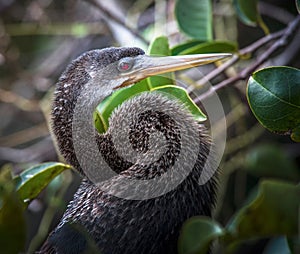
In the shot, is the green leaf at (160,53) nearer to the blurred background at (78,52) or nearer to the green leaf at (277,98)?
the green leaf at (277,98)

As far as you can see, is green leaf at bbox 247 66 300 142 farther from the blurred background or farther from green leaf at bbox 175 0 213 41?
the blurred background

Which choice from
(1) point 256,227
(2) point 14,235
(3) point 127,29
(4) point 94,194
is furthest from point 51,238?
(3) point 127,29

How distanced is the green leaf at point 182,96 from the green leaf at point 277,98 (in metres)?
0.24

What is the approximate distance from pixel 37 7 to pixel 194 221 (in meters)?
2.25

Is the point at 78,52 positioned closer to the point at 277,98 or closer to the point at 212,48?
the point at 212,48

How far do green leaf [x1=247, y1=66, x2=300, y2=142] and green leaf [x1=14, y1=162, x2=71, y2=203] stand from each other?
0.53 meters

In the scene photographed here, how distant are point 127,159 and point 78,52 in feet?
5.23

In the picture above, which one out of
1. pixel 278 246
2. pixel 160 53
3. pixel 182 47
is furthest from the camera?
pixel 182 47

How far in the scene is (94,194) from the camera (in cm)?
147

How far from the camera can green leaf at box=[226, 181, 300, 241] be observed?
857 mm

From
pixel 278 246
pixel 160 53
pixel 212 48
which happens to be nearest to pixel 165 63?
pixel 160 53

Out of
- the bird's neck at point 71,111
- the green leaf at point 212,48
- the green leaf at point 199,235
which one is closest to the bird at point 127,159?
the bird's neck at point 71,111

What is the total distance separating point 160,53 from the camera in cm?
165

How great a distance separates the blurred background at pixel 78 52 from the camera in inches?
97.7
